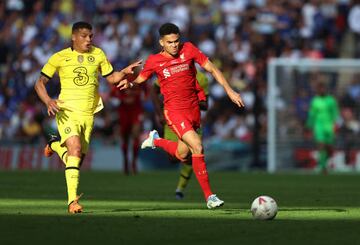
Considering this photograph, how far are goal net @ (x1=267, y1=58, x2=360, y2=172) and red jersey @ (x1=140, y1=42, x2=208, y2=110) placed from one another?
48.9 ft

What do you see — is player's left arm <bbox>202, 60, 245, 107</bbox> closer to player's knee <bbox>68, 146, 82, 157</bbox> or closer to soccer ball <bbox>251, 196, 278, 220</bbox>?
soccer ball <bbox>251, 196, 278, 220</bbox>

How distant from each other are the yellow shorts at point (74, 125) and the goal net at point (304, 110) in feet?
51.8

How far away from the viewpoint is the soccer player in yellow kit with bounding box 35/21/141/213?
40.4 feet

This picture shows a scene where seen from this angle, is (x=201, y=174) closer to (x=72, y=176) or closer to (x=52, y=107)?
(x=72, y=176)

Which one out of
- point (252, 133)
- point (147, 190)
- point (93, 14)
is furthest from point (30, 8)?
point (147, 190)

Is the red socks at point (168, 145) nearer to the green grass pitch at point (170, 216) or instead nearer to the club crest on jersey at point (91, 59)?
the green grass pitch at point (170, 216)

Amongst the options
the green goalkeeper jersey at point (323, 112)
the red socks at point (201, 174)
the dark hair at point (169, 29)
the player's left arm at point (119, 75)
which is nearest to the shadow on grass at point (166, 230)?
the red socks at point (201, 174)

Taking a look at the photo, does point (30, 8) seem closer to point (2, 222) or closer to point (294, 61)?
point (294, 61)

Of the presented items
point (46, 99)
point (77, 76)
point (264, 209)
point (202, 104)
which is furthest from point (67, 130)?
point (264, 209)

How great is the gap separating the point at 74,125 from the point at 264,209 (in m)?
2.65

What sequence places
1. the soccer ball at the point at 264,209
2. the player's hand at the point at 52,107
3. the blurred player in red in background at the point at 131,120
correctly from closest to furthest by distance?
the soccer ball at the point at 264,209 < the player's hand at the point at 52,107 < the blurred player in red in background at the point at 131,120

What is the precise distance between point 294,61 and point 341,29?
2.54 m

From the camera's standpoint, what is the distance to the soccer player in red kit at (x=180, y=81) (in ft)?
41.9

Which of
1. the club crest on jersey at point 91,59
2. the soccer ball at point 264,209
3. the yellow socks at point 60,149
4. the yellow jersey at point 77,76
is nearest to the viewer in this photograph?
the soccer ball at point 264,209
